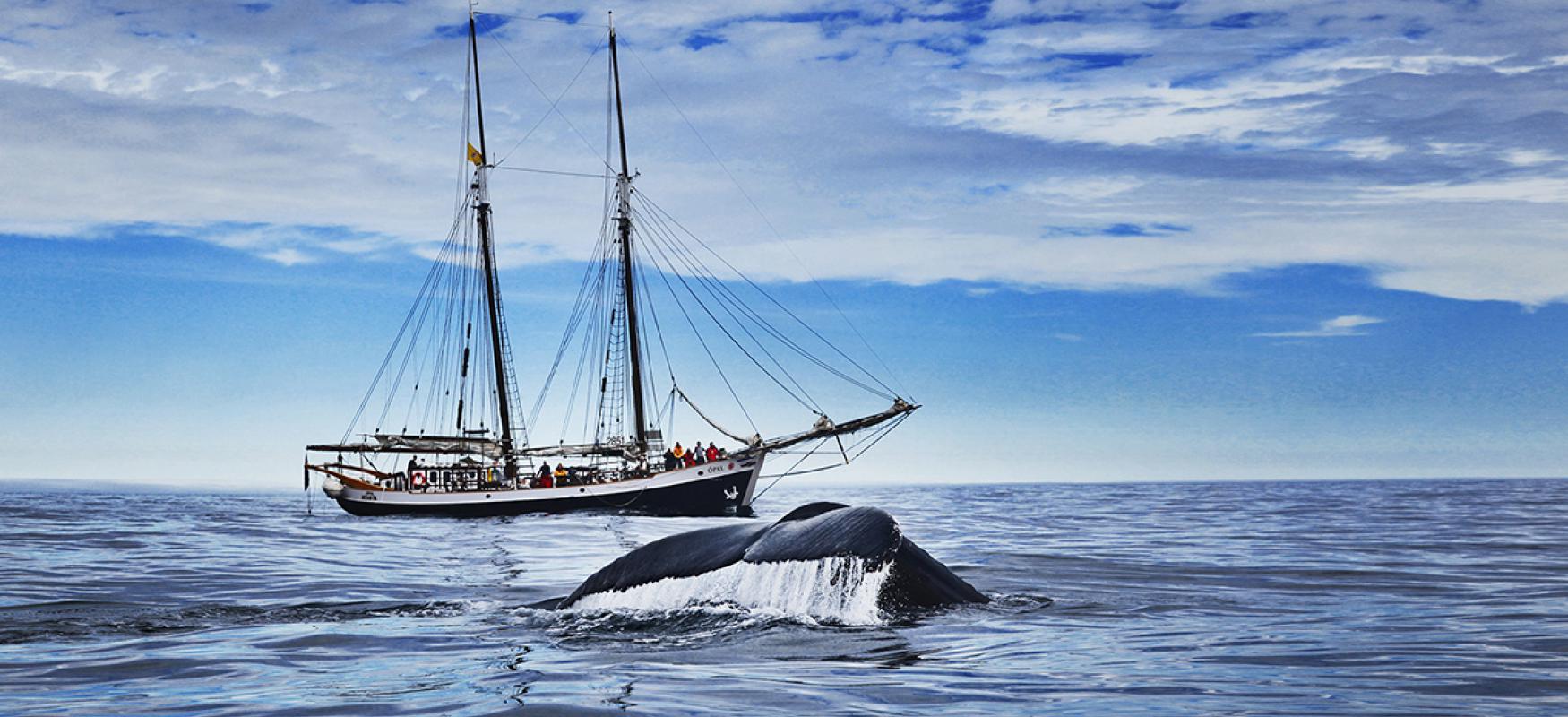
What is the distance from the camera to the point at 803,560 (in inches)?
437

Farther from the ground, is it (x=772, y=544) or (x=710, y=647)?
(x=772, y=544)

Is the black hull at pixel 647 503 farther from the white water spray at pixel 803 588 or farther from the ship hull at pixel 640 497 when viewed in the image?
the white water spray at pixel 803 588

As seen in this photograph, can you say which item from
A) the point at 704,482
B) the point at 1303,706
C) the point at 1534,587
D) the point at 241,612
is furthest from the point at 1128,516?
the point at 1303,706

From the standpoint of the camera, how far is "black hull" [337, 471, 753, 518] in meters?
64.4

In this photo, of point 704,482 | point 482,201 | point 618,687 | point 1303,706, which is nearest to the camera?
point 1303,706

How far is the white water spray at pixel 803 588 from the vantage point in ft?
36.3

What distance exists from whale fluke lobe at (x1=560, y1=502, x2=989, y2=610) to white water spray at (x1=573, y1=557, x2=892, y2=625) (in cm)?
1

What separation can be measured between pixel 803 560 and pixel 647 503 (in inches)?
2124

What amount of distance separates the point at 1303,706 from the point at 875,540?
387 cm

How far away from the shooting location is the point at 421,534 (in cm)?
4438

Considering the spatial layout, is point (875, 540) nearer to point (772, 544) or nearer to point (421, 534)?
Result: point (772, 544)

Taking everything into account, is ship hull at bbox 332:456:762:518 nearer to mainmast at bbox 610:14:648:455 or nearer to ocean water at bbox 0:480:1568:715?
mainmast at bbox 610:14:648:455

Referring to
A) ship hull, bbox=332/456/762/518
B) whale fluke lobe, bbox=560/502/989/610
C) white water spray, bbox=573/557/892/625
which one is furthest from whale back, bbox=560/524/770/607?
ship hull, bbox=332/456/762/518

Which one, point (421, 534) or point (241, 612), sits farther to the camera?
point (421, 534)
